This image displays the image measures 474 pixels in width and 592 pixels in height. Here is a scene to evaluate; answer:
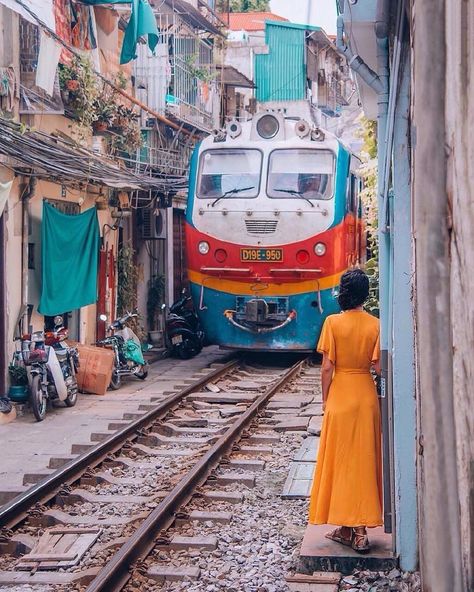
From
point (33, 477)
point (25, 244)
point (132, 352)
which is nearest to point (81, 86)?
point (25, 244)

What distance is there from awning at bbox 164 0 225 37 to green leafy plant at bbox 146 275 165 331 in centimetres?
569

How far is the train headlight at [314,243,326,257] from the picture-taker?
46.8 feet

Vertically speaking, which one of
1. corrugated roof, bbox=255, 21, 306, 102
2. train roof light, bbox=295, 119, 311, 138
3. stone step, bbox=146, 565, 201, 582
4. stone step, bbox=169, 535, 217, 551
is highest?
corrugated roof, bbox=255, 21, 306, 102

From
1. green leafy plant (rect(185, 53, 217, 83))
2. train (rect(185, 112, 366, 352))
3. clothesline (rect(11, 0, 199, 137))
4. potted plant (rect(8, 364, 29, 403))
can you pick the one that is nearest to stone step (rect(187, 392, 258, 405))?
potted plant (rect(8, 364, 29, 403))

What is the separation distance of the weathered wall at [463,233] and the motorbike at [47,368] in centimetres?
929

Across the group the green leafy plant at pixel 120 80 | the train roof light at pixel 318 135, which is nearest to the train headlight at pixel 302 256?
the train roof light at pixel 318 135

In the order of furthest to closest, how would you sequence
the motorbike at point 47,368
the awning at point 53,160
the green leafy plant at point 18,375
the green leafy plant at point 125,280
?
the green leafy plant at point 125,280 → the green leafy plant at point 18,375 → the motorbike at point 47,368 → the awning at point 53,160

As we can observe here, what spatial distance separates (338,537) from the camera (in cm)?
565

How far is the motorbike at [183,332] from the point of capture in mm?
17141

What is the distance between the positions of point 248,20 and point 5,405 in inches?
1023

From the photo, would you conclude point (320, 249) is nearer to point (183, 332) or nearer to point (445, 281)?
point (183, 332)

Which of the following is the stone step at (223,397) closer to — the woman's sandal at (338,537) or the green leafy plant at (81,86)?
the green leafy plant at (81,86)

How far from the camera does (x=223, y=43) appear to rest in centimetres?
2533

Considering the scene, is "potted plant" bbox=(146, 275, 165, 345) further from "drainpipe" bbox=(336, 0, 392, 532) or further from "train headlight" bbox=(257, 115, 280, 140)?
"drainpipe" bbox=(336, 0, 392, 532)
